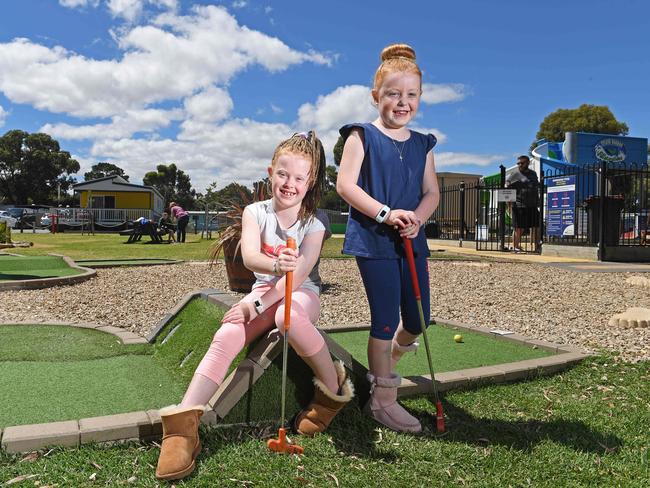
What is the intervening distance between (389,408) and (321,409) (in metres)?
0.35

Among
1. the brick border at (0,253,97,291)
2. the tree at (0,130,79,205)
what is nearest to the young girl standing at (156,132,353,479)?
the brick border at (0,253,97,291)

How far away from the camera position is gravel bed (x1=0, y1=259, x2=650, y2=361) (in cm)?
527

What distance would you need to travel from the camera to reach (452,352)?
13.6ft

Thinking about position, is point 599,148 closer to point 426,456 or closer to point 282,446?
point 426,456

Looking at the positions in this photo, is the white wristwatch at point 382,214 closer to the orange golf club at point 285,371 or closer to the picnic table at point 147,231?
the orange golf club at point 285,371

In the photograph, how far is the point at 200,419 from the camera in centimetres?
251

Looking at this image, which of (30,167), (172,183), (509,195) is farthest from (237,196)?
(172,183)

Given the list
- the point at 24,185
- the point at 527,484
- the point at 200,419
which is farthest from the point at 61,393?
the point at 24,185

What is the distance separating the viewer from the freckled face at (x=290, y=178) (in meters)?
2.60

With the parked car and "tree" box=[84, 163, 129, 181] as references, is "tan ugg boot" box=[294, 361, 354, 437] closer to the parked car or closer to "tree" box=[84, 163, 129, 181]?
the parked car

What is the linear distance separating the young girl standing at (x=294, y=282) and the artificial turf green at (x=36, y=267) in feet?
24.3

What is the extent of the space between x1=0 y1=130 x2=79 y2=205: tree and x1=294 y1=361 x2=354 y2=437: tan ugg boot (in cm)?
7392

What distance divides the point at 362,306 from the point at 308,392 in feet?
12.1

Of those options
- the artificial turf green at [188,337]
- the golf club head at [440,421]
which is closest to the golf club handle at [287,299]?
the golf club head at [440,421]
